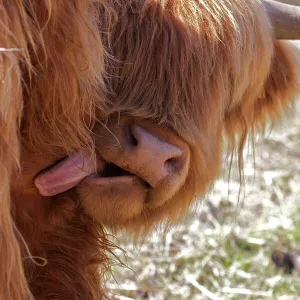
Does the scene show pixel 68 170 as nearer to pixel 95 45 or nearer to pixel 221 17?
pixel 95 45

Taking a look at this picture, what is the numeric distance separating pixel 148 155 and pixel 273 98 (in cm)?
95

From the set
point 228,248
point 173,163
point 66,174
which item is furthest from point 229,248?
point 66,174

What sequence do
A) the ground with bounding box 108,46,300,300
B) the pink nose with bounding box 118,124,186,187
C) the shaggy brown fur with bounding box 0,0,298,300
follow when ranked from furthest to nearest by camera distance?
1. the ground with bounding box 108,46,300,300
2. the pink nose with bounding box 118,124,186,187
3. the shaggy brown fur with bounding box 0,0,298,300

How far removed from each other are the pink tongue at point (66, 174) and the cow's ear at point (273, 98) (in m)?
0.65

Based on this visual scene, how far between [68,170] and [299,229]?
6.29 ft

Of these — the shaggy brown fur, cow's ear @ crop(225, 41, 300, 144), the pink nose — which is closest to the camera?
the shaggy brown fur

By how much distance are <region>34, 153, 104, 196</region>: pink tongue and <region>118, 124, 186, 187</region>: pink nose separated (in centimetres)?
7

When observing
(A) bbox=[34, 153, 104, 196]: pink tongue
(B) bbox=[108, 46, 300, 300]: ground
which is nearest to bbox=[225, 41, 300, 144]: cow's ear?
(B) bbox=[108, 46, 300, 300]: ground

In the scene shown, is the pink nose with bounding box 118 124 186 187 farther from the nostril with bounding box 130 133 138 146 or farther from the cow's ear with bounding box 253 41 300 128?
the cow's ear with bounding box 253 41 300 128

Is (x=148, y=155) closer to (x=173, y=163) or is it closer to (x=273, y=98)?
(x=173, y=163)

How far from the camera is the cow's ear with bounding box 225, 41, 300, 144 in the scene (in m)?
2.35

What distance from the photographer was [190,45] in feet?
6.18

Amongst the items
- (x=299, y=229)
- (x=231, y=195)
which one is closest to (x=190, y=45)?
(x=299, y=229)

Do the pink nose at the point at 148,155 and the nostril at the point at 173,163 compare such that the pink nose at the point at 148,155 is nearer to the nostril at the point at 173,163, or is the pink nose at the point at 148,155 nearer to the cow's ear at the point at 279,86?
the nostril at the point at 173,163
